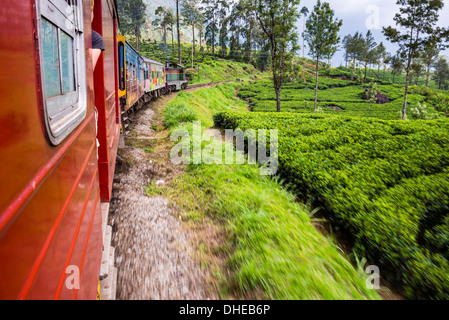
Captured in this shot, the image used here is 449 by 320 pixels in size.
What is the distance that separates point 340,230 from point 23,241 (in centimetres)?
457

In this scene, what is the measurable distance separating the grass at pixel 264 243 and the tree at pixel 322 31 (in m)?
24.7

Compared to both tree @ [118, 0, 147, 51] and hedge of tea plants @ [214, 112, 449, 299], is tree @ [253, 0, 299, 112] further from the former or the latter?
tree @ [118, 0, 147, 51]

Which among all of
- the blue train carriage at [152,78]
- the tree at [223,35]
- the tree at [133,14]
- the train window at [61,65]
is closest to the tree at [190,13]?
the tree at [133,14]

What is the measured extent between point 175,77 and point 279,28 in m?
11.3

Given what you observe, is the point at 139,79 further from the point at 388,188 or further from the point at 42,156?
the point at 42,156

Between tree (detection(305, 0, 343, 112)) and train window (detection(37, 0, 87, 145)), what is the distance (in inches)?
1102

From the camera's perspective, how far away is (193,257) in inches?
137

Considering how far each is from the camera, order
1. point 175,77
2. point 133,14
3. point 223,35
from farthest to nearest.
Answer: point 223,35
point 133,14
point 175,77

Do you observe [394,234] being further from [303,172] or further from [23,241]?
[23,241]

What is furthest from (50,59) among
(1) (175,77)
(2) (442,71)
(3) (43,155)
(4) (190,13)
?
(2) (442,71)

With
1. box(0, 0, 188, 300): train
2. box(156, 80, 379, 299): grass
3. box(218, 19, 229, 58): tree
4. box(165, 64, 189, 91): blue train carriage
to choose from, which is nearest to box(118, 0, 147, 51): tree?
box(218, 19, 229, 58): tree

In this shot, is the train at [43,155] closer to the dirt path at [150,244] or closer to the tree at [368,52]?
the dirt path at [150,244]

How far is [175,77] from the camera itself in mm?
25484

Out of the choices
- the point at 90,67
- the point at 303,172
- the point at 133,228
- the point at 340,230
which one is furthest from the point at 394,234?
the point at 90,67
